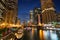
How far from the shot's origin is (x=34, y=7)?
481 inches

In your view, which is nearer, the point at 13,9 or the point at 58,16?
the point at 13,9

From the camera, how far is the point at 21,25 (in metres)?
11.0

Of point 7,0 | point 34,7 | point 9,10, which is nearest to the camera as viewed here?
point 9,10

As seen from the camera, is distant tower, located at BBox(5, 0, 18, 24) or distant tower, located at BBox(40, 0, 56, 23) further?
distant tower, located at BBox(40, 0, 56, 23)

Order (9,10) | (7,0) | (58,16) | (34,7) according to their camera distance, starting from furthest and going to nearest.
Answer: (58,16)
(34,7)
(7,0)
(9,10)

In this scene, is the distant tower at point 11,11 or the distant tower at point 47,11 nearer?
the distant tower at point 11,11

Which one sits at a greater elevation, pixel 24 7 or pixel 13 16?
pixel 24 7

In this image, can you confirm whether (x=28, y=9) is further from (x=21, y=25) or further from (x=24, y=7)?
(x=21, y=25)

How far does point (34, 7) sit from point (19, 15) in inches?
88.8

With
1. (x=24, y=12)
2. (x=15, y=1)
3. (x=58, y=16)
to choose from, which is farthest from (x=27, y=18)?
(x=58, y=16)

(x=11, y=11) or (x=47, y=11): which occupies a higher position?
(x=47, y=11)

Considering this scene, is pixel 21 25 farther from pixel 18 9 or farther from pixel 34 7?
pixel 34 7

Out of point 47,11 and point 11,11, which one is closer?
point 11,11

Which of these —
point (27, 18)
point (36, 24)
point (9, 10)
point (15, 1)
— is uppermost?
point (15, 1)
